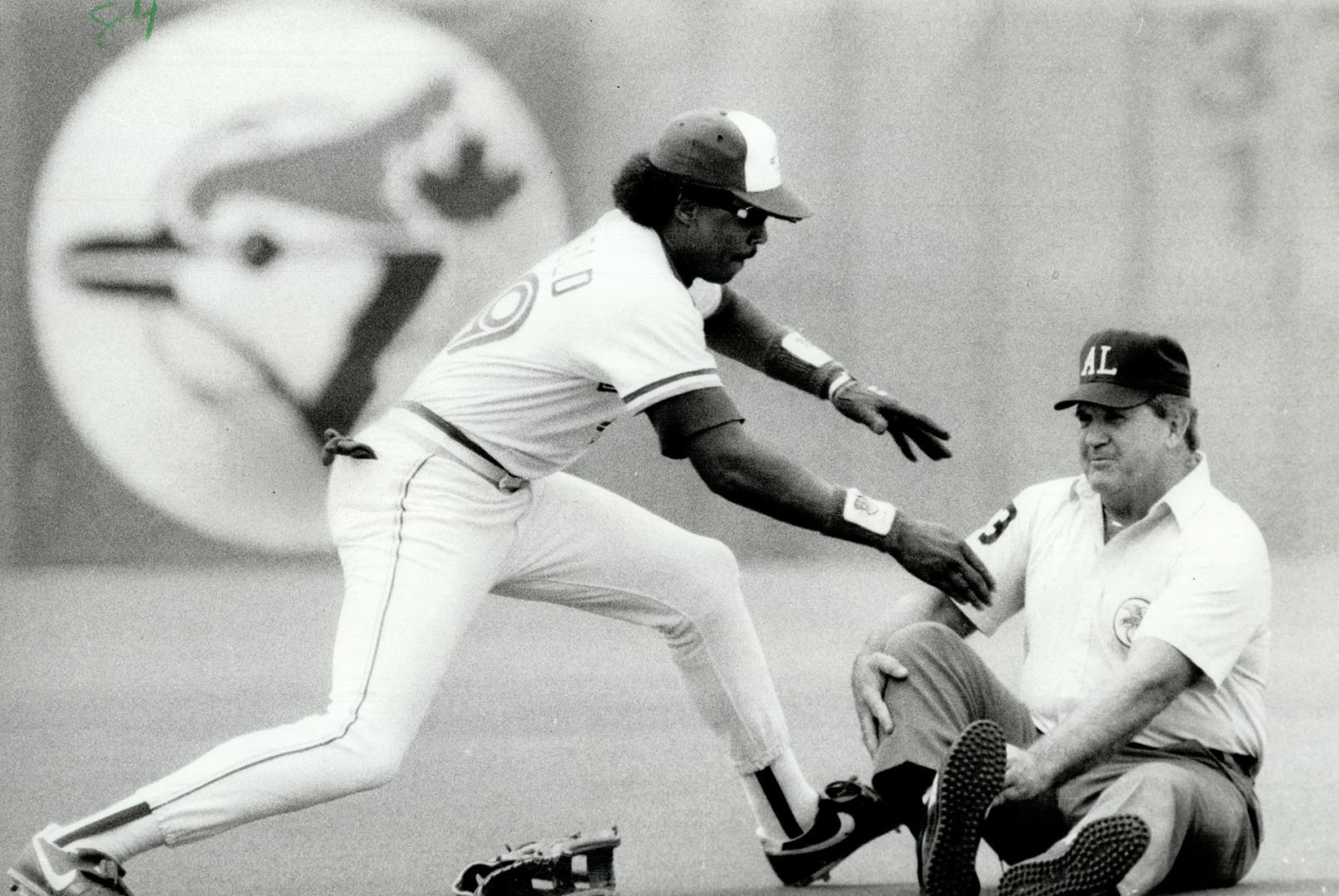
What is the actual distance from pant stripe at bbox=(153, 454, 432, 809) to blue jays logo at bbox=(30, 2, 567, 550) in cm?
450

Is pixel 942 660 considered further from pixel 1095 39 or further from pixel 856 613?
pixel 1095 39

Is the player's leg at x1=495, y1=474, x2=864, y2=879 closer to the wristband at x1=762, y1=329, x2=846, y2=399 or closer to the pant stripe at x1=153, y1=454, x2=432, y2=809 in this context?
the pant stripe at x1=153, y1=454, x2=432, y2=809

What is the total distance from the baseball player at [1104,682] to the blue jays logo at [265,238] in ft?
15.9

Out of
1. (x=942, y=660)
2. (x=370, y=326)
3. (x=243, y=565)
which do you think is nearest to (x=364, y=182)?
(x=370, y=326)

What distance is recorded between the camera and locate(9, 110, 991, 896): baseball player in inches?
149

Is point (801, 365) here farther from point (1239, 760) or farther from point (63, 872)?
point (63, 872)

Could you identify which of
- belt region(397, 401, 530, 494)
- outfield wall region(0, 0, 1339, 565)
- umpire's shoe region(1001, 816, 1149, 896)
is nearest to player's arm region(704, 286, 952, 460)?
belt region(397, 401, 530, 494)

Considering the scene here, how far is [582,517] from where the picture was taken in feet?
14.2

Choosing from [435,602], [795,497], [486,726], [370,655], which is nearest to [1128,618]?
[795,497]

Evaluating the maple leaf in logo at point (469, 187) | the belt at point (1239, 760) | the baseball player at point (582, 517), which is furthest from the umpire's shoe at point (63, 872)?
the maple leaf in logo at point (469, 187)

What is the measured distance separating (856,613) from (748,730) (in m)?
3.54

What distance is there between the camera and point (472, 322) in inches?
173

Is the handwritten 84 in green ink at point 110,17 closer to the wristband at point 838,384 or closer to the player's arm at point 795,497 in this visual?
the wristband at point 838,384

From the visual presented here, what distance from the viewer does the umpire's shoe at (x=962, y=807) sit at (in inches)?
137
